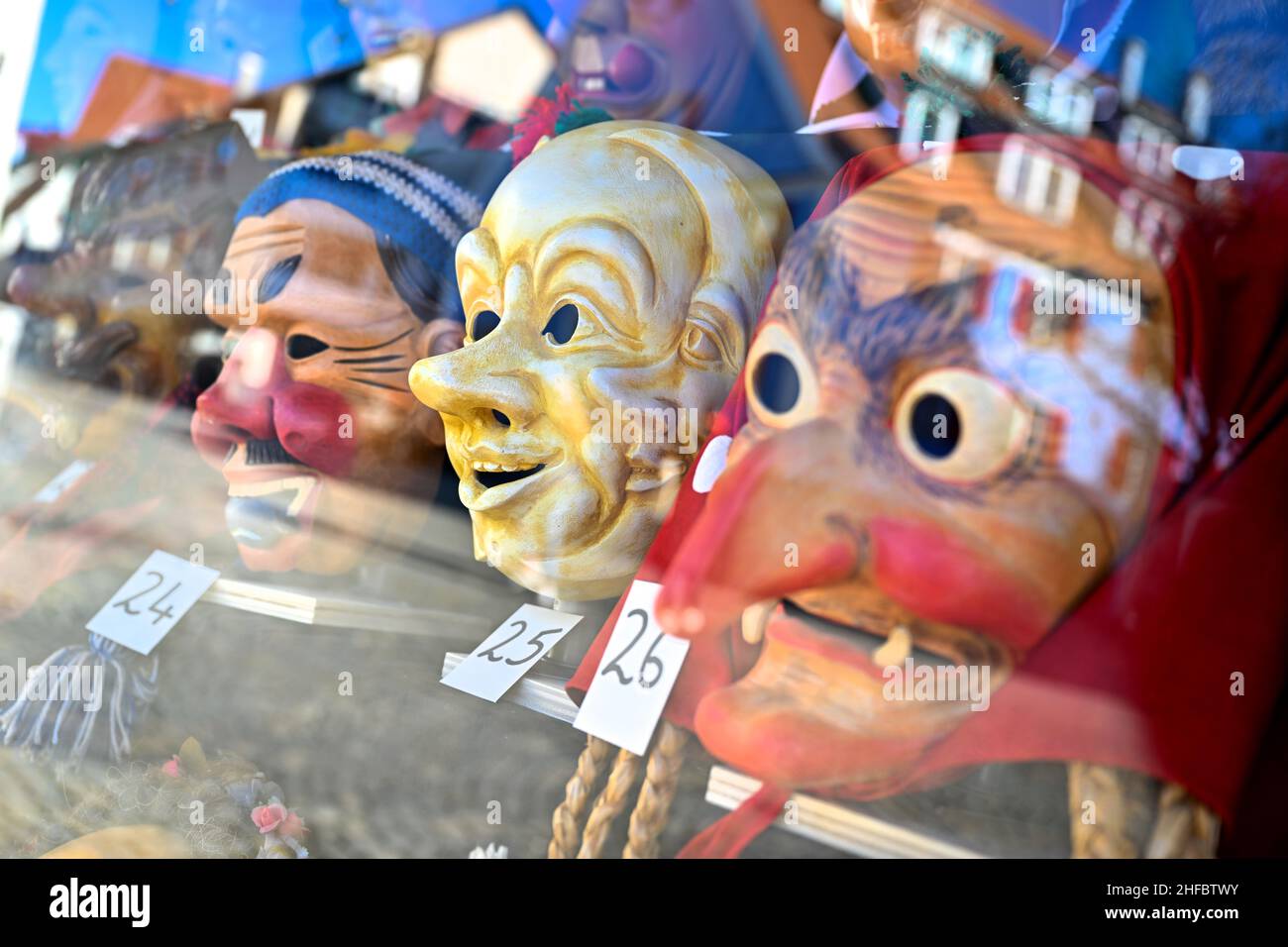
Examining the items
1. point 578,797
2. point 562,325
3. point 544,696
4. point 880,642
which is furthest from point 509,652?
point 880,642

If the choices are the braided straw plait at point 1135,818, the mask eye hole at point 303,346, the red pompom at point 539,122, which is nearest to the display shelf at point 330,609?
the mask eye hole at point 303,346

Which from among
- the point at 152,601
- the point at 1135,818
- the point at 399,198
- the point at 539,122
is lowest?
the point at 152,601

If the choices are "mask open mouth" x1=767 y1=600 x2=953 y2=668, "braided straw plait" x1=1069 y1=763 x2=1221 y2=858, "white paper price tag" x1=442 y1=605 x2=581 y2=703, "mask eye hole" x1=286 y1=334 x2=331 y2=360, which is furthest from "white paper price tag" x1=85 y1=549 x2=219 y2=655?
"braided straw plait" x1=1069 y1=763 x2=1221 y2=858

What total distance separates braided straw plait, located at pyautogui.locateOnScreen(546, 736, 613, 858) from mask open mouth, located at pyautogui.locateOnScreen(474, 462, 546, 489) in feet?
0.80

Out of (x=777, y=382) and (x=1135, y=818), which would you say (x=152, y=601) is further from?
(x=1135, y=818)

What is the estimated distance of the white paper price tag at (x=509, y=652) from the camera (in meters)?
1.08

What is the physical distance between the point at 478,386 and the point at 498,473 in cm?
10

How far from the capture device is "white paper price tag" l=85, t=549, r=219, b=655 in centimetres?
134

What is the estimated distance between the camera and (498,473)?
3.55 ft

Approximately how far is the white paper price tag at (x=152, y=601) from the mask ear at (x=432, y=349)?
1.06 ft

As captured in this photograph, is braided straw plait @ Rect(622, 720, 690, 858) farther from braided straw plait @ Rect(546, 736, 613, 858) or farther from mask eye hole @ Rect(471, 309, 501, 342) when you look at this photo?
mask eye hole @ Rect(471, 309, 501, 342)

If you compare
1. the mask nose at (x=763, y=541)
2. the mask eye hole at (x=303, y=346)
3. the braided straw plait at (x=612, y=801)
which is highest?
the mask nose at (x=763, y=541)

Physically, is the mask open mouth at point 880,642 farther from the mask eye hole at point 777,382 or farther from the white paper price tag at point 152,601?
the white paper price tag at point 152,601
